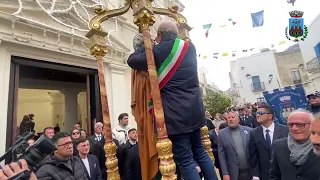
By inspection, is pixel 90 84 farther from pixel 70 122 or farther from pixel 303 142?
pixel 303 142

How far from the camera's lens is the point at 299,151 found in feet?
7.11

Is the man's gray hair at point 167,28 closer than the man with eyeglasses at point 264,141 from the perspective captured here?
Yes

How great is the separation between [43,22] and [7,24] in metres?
0.98

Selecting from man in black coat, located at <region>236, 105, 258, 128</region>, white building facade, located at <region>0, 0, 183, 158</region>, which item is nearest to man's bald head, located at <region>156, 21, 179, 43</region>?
white building facade, located at <region>0, 0, 183, 158</region>

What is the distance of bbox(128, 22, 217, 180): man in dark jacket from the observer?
7.45 ft

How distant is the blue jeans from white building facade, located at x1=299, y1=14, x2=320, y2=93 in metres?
18.6

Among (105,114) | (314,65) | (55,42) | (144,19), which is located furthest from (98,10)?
(314,65)

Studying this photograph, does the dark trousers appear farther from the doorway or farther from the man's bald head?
the doorway

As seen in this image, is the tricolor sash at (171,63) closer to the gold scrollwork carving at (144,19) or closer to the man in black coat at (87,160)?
the gold scrollwork carving at (144,19)

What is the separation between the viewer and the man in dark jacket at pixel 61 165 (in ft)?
9.04

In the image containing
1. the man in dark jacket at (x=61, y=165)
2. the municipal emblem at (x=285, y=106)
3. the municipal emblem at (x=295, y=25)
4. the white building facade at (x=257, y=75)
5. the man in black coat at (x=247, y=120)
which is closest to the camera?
the man in dark jacket at (x=61, y=165)

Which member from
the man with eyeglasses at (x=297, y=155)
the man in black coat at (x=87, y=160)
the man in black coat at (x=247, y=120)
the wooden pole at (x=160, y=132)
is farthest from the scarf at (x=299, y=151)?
the man in black coat at (x=247, y=120)

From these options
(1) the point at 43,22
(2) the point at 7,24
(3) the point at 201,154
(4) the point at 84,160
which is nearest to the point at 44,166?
(4) the point at 84,160

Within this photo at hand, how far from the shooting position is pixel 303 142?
220 cm
